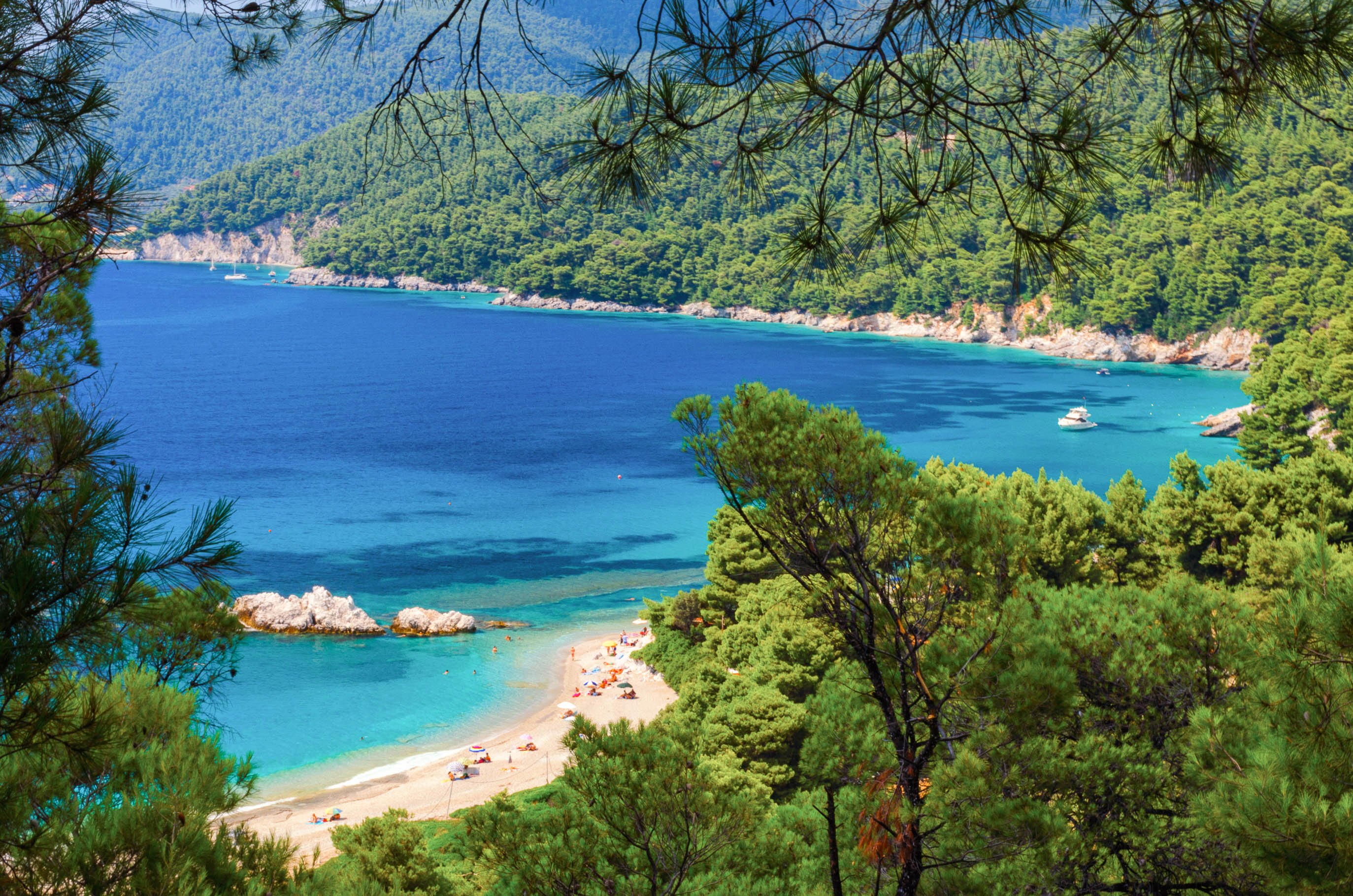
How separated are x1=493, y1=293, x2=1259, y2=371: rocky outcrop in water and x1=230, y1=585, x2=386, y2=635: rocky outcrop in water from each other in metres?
46.2

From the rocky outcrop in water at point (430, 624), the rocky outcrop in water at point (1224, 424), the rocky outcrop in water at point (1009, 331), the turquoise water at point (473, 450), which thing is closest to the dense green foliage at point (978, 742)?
the turquoise water at point (473, 450)

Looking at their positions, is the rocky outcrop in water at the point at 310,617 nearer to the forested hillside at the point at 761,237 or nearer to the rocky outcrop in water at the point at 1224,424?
the forested hillside at the point at 761,237

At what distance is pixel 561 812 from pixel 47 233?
3800 millimetres

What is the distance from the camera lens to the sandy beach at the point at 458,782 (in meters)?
14.2

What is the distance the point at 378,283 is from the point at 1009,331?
70.0 meters

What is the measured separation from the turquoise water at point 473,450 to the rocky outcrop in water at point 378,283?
22.6 metres

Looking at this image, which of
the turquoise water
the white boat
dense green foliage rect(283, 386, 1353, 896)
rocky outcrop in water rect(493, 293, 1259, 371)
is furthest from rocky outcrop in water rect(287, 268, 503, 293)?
dense green foliage rect(283, 386, 1353, 896)

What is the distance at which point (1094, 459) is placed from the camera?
37.7 meters

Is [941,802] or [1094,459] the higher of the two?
[941,802]

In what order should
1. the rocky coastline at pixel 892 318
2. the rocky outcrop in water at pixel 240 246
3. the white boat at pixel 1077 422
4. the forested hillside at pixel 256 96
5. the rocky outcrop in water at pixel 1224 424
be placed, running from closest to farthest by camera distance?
the rocky outcrop in water at pixel 1224 424, the white boat at pixel 1077 422, the rocky coastline at pixel 892 318, the rocky outcrop in water at pixel 240 246, the forested hillside at pixel 256 96

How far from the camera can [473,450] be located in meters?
40.9

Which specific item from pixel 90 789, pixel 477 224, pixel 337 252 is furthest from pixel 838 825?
pixel 337 252

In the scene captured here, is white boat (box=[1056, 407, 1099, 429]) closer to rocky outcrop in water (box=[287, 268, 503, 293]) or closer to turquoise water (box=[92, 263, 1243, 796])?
turquoise water (box=[92, 263, 1243, 796])

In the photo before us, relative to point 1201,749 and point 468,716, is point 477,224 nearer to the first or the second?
point 468,716
